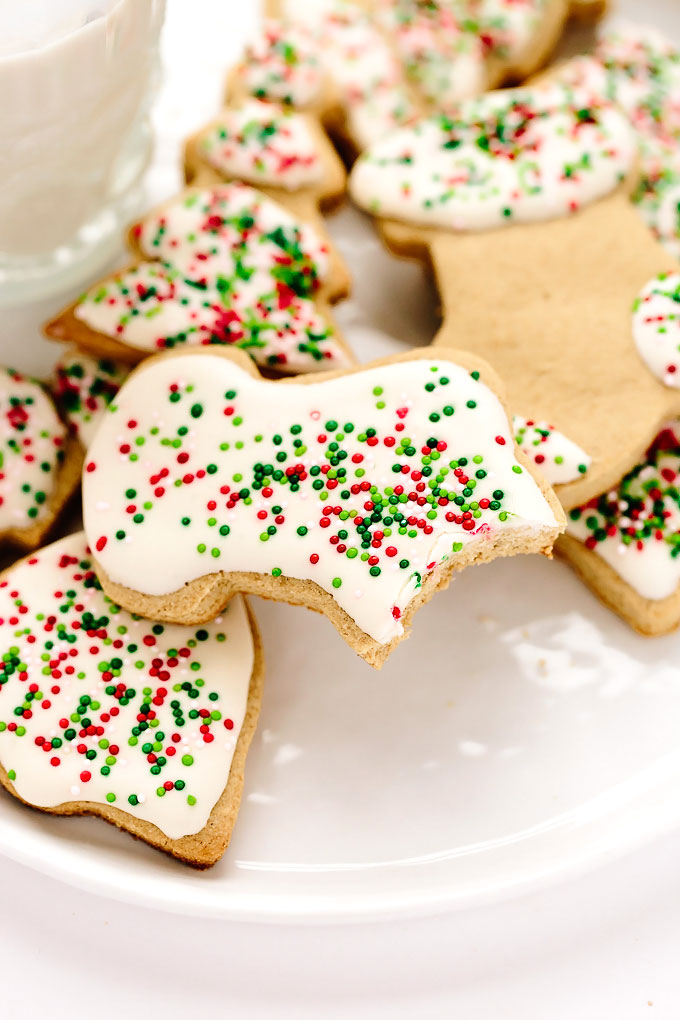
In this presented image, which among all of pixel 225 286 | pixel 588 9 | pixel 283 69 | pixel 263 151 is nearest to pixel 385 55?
pixel 283 69

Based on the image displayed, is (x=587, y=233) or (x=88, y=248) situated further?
(x=88, y=248)

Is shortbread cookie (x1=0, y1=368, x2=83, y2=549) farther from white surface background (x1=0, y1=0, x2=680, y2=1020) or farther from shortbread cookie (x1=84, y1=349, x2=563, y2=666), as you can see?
white surface background (x1=0, y1=0, x2=680, y2=1020)

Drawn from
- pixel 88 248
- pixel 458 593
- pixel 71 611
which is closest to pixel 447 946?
pixel 458 593

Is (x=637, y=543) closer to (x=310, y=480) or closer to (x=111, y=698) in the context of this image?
(x=310, y=480)

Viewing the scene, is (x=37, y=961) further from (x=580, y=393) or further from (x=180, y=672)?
(x=580, y=393)

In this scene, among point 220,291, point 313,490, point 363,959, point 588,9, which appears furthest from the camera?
point 588,9

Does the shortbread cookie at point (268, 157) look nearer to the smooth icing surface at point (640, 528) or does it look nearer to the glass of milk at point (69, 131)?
the glass of milk at point (69, 131)
